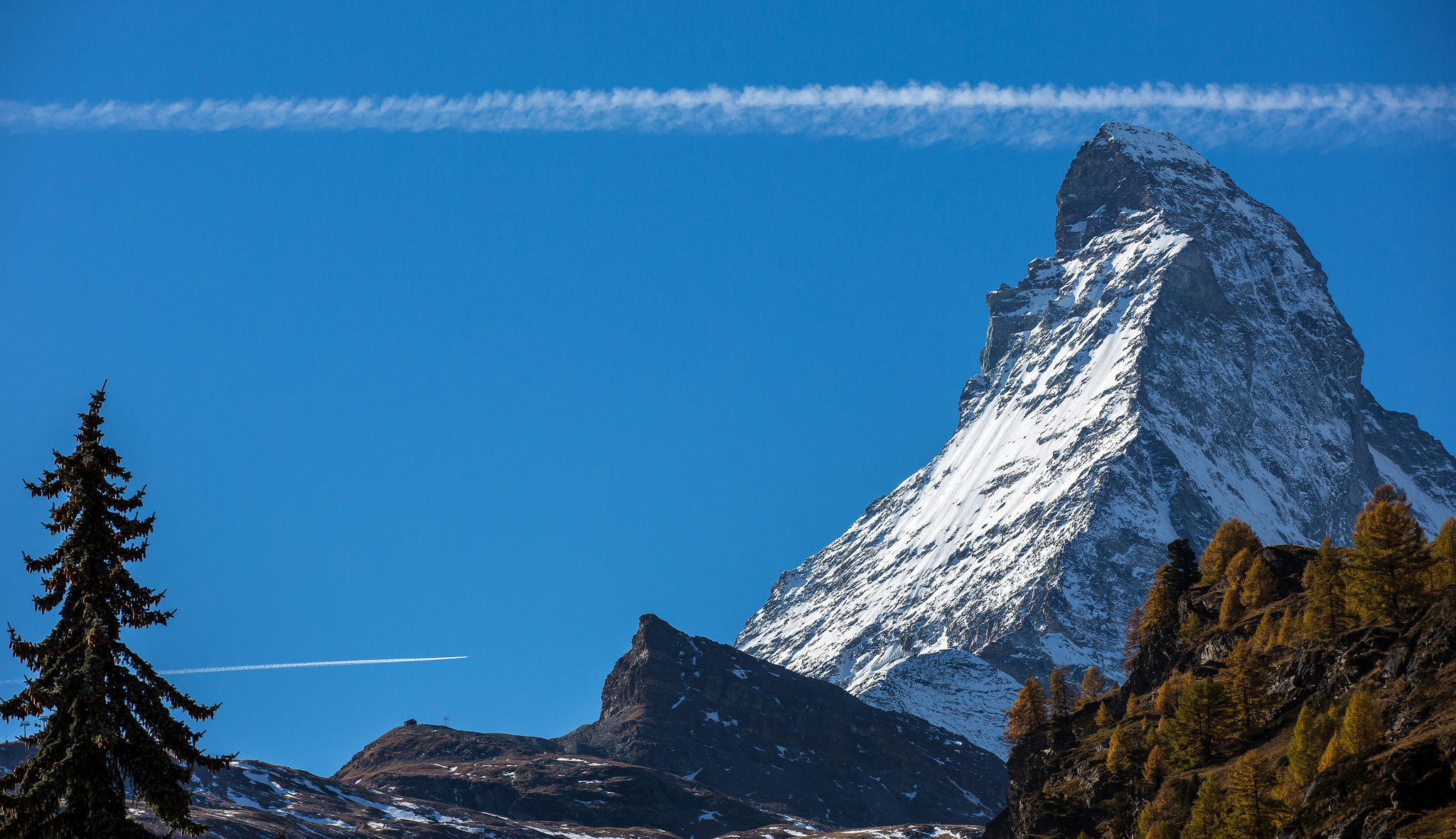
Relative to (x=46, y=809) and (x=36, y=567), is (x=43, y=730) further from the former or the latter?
(x=36, y=567)

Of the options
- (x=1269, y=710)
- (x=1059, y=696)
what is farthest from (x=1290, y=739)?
(x=1059, y=696)

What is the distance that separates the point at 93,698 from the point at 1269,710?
269ft

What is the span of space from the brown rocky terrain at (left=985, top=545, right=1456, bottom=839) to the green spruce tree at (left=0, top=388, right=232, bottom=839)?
47.0 metres

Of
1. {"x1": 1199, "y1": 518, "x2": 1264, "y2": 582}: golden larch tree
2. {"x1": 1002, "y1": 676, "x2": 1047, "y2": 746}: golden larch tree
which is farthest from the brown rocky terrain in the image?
{"x1": 1199, "y1": 518, "x2": 1264, "y2": 582}: golden larch tree

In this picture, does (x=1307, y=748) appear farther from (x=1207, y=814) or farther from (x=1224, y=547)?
(x=1224, y=547)

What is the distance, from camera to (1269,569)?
114m

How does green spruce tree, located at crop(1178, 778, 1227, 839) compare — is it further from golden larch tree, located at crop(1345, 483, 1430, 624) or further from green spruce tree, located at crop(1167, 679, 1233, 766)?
golden larch tree, located at crop(1345, 483, 1430, 624)

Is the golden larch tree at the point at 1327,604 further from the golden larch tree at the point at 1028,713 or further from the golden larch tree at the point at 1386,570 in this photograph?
the golden larch tree at the point at 1028,713

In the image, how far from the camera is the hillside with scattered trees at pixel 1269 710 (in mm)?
61719

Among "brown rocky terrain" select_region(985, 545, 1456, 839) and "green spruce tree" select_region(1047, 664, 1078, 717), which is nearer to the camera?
Answer: "brown rocky terrain" select_region(985, 545, 1456, 839)

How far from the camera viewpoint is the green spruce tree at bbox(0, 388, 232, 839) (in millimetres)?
27828

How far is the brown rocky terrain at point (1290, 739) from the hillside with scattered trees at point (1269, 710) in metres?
0.14

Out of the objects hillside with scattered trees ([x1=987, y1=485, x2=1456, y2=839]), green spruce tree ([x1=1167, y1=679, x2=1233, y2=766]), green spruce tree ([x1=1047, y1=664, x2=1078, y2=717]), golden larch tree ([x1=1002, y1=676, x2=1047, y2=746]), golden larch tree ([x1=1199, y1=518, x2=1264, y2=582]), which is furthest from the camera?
green spruce tree ([x1=1047, y1=664, x2=1078, y2=717])

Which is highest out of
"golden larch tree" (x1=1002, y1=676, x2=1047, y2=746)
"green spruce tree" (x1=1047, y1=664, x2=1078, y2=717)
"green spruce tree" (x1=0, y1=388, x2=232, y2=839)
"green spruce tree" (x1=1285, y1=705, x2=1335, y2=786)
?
"green spruce tree" (x1=1047, y1=664, x2=1078, y2=717)
